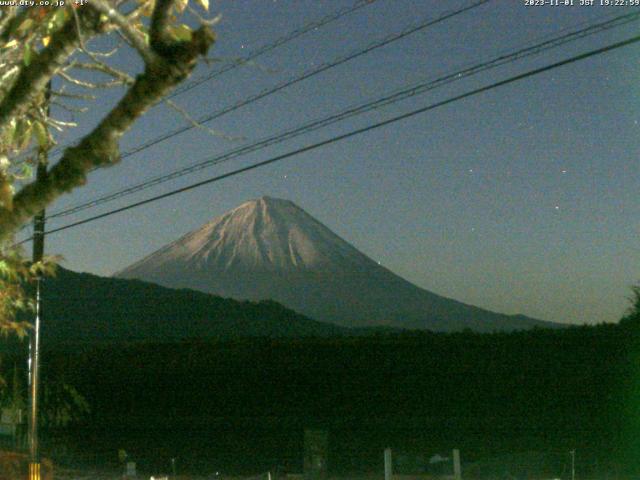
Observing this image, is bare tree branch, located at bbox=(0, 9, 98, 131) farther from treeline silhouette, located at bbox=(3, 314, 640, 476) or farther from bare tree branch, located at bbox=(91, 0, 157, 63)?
treeline silhouette, located at bbox=(3, 314, 640, 476)

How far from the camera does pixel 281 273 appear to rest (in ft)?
481

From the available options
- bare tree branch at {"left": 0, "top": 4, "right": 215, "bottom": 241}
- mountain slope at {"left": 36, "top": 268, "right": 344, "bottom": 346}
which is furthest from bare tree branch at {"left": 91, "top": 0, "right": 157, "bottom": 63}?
mountain slope at {"left": 36, "top": 268, "right": 344, "bottom": 346}

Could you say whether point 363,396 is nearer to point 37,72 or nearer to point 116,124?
point 37,72

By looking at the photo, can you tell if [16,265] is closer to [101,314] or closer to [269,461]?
[269,461]

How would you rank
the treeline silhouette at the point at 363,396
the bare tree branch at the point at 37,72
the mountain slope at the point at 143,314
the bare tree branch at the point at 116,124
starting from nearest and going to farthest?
1. the bare tree branch at the point at 116,124
2. the bare tree branch at the point at 37,72
3. the treeline silhouette at the point at 363,396
4. the mountain slope at the point at 143,314

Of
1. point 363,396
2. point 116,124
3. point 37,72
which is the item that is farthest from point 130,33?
point 363,396

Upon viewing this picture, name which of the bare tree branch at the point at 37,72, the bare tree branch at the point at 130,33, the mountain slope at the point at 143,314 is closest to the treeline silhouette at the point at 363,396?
the bare tree branch at the point at 37,72

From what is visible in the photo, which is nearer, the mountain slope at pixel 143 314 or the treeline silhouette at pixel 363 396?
the treeline silhouette at pixel 363 396

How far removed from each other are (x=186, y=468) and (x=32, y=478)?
337 inches

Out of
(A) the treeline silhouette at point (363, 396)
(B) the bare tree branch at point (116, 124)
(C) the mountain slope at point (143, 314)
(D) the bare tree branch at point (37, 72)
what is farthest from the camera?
(C) the mountain slope at point (143, 314)

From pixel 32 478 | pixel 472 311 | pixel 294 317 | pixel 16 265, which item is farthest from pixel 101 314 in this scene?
pixel 472 311

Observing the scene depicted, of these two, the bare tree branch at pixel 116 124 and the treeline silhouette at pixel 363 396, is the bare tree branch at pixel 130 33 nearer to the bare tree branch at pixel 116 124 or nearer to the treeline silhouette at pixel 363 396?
the bare tree branch at pixel 116 124

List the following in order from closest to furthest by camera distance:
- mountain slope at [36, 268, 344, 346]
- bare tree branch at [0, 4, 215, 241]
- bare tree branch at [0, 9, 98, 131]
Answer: bare tree branch at [0, 4, 215, 241], bare tree branch at [0, 9, 98, 131], mountain slope at [36, 268, 344, 346]

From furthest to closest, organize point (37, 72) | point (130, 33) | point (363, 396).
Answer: point (363, 396) → point (37, 72) → point (130, 33)
